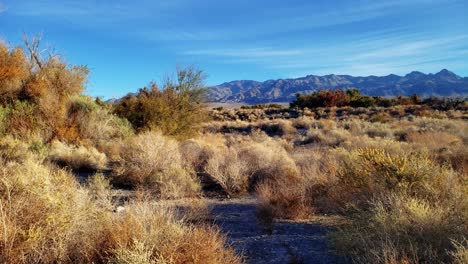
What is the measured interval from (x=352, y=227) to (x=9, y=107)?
15.7 m

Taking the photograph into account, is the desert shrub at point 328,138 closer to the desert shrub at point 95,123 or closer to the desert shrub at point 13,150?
the desert shrub at point 95,123

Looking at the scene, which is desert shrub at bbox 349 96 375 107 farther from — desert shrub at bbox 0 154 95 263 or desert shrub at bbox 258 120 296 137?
desert shrub at bbox 0 154 95 263

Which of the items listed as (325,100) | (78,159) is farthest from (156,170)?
(325,100)

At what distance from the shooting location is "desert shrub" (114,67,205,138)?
20391 mm

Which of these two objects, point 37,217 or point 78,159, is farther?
point 78,159

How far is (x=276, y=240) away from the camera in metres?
6.86

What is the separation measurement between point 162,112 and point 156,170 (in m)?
9.01

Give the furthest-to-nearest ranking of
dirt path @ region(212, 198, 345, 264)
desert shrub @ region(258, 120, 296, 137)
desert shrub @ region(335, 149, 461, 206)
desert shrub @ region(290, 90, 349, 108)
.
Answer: desert shrub @ region(290, 90, 349, 108) → desert shrub @ region(258, 120, 296, 137) → desert shrub @ region(335, 149, 461, 206) → dirt path @ region(212, 198, 345, 264)

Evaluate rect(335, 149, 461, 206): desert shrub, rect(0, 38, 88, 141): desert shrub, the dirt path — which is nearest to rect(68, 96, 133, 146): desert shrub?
rect(0, 38, 88, 141): desert shrub

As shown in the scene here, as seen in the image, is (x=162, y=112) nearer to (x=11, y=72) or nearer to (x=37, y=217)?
(x=11, y=72)

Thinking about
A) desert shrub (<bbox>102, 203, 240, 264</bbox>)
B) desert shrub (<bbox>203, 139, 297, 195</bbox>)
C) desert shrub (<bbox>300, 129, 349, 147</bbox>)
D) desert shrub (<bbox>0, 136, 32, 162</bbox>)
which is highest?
desert shrub (<bbox>0, 136, 32, 162</bbox>)

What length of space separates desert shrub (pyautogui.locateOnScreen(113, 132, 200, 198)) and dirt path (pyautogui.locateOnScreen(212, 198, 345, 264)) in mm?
1819

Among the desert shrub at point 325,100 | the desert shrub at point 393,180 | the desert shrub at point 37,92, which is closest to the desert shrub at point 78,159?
the desert shrub at point 37,92

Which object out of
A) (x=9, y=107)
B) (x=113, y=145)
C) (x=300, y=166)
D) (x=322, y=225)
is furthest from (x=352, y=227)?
(x=9, y=107)
